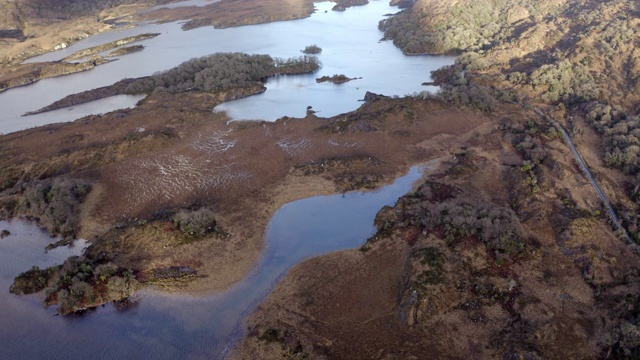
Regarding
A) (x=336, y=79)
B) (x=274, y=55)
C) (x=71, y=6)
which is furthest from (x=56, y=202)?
(x=71, y=6)

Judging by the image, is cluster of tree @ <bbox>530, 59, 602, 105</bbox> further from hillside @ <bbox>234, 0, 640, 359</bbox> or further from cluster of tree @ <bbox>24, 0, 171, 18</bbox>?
cluster of tree @ <bbox>24, 0, 171, 18</bbox>

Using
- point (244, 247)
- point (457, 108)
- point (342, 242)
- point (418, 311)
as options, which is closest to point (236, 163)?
point (244, 247)

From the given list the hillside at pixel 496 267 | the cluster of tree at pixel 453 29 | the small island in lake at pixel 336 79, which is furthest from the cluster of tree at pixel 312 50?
the hillside at pixel 496 267

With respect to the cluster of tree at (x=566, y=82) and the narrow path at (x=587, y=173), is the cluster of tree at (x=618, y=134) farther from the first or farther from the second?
the cluster of tree at (x=566, y=82)

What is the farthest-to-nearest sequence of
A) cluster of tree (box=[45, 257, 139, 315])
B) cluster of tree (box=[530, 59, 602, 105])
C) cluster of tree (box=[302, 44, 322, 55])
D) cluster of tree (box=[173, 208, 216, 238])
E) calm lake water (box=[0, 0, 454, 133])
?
cluster of tree (box=[302, 44, 322, 55]) < calm lake water (box=[0, 0, 454, 133]) < cluster of tree (box=[530, 59, 602, 105]) < cluster of tree (box=[173, 208, 216, 238]) < cluster of tree (box=[45, 257, 139, 315])

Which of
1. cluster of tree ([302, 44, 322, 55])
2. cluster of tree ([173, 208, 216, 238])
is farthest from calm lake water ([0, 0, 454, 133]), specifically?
cluster of tree ([173, 208, 216, 238])

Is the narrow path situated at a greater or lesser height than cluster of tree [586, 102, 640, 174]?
lesser

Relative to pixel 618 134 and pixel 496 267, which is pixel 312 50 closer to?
pixel 618 134
